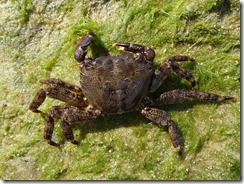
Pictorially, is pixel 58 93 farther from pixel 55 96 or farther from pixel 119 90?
pixel 119 90

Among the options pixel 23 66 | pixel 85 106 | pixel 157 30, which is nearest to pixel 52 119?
pixel 85 106

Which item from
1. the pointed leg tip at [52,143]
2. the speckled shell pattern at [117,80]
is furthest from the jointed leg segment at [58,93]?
the pointed leg tip at [52,143]

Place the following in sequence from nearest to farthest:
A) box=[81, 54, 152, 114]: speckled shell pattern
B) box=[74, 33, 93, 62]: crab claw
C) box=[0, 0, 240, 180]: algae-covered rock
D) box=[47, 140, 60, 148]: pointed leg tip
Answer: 1. box=[81, 54, 152, 114]: speckled shell pattern
2. box=[74, 33, 93, 62]: crab claw
3. box=[0, 0, 240, 180]: algae-covered rock
4. box=[47, 140, 60, 148]: pointed leg tip

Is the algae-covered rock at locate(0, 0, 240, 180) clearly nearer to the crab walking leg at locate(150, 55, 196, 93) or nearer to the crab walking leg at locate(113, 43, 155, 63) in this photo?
the crab walking leg at locate(150, 55, 196, 93)

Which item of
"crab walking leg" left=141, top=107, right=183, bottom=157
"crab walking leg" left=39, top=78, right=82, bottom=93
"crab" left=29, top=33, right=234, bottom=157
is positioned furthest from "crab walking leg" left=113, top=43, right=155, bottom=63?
"crab walking leg" left=39, top=78, right=82, bottom=93

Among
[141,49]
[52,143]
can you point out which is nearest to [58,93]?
[52,143]

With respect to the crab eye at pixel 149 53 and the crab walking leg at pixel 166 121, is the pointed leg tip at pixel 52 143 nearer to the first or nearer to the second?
the crab walking leg at pixel 166 121
